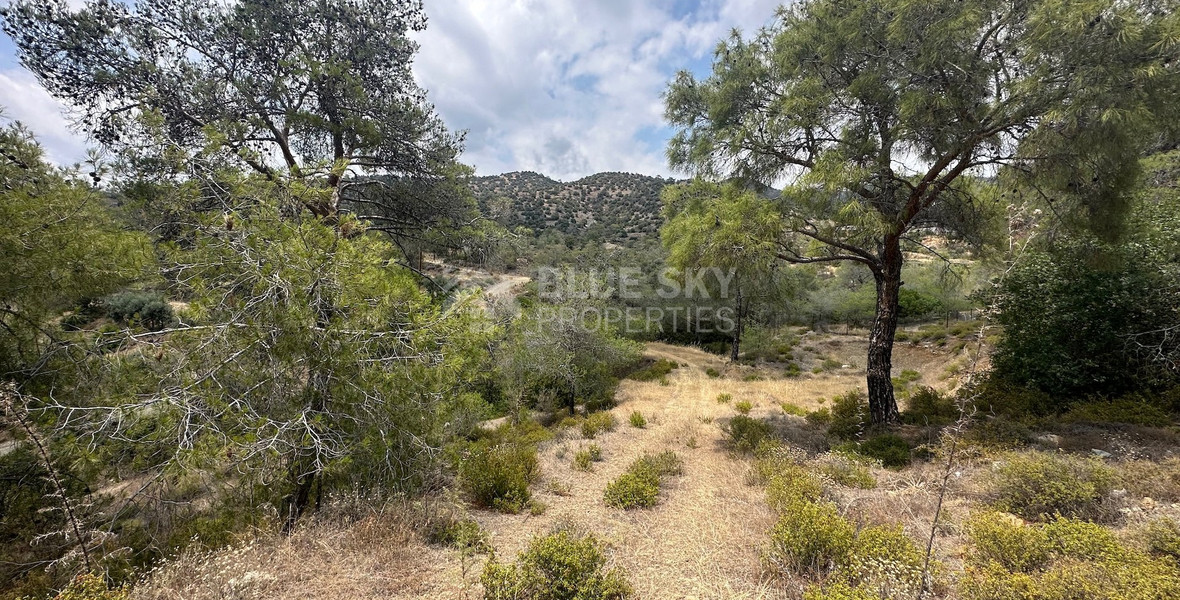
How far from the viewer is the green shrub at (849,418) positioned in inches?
313

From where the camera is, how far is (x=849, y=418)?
8664 millimetres

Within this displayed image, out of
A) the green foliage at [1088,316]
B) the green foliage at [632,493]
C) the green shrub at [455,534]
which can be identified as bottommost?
the green foliage at [632,493]

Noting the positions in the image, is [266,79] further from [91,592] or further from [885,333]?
[885,333]

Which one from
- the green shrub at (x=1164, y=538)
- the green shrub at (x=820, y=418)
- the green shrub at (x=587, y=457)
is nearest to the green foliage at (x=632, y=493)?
the green shrub at (x=587, y=457)

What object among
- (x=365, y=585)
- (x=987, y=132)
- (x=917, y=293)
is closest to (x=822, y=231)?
(x=987, y=132)

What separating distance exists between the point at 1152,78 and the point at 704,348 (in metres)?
22.3

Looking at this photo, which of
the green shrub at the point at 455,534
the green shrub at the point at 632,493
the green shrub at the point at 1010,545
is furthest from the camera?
the green shrub at the point at 632,493

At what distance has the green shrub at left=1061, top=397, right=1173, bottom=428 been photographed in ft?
20.1

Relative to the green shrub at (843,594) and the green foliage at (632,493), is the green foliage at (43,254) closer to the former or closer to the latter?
the green foliage at (632,493)

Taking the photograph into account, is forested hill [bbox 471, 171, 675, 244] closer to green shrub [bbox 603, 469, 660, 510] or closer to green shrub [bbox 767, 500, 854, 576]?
green shrub [bbox 603, 469, 660, 510]

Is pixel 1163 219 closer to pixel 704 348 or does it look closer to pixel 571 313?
pixel 571 313

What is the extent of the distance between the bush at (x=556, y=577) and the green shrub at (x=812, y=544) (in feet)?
4.75

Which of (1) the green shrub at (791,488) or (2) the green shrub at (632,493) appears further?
(2) the green shrub at (632,493)

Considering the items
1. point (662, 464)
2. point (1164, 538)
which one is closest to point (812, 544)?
point (1164, 538)
